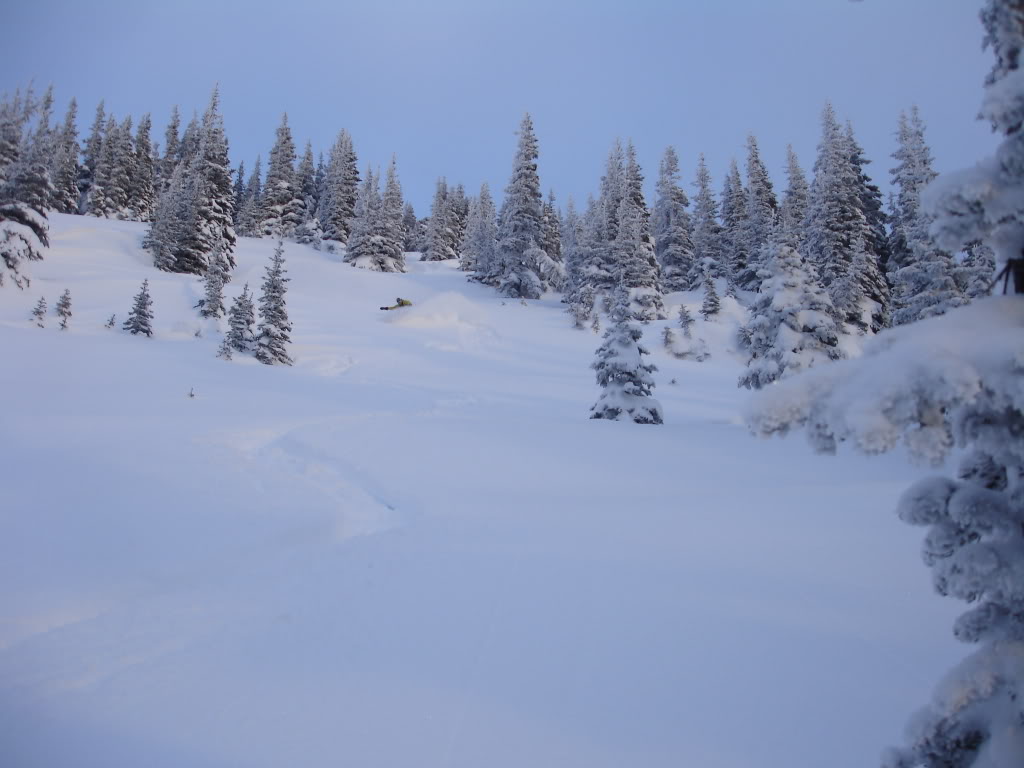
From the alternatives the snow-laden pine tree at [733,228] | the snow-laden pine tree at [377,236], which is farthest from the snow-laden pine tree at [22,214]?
the snow-laden pine tree at [733,228]

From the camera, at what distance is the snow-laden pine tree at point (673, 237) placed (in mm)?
47875

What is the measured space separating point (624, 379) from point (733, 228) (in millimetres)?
42338

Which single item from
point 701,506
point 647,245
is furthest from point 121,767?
point 647,245

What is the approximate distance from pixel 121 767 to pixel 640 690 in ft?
9.91

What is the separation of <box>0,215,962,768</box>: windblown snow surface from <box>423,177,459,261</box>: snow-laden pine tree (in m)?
57.2

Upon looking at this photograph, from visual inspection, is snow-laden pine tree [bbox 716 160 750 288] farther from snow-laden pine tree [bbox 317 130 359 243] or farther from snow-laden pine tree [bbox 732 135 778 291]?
snow-laden pine tree [bbox 317 130 359 243]

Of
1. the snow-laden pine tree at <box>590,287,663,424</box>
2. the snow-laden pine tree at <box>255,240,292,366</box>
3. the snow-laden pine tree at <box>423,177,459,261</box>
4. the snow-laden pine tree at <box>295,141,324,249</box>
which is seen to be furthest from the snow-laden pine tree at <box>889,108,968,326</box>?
the snow-laden pine tree at <box>295,141,324,249</box>

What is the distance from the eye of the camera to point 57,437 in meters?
8.09

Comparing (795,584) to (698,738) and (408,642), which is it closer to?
(698,738)

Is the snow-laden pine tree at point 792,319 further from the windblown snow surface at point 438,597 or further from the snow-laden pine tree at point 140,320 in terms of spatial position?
the snow-laden pine tree at point 140,320

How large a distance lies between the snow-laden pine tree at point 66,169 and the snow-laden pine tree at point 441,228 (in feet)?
118

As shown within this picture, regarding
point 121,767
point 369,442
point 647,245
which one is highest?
point 647,245

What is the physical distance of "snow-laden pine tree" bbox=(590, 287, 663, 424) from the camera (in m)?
13.7

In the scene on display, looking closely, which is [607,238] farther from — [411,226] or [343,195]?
[411,226]
